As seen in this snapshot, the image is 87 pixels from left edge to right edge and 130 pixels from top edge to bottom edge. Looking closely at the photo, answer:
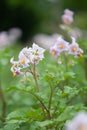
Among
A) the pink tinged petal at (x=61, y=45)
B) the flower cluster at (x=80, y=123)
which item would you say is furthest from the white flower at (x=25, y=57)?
the flower cluster at (x=80, y=123)

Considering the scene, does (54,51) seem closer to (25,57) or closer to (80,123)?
(25,57)

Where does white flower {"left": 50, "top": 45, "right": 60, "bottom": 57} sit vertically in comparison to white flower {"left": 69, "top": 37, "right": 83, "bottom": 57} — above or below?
above

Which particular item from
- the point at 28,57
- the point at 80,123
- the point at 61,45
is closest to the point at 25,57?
the point at 28,57

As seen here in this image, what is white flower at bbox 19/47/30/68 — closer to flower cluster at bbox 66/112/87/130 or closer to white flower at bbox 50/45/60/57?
white flower at bbox 50/45/60/57

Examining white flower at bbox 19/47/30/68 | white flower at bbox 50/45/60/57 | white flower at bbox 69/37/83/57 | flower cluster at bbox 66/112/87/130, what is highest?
white flower at bbox 50/45/60/57

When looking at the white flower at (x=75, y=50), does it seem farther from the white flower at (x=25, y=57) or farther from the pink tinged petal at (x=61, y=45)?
the white flower at (x=25, y=57)

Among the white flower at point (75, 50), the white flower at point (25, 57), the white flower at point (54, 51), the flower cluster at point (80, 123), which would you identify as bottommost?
the flower cluster at point (80, 123)

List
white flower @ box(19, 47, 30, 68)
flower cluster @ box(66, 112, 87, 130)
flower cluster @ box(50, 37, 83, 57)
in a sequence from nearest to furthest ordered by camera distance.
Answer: flower cluster @ box(66, 112, 87, 130) < white flower @ box(19, 47, 30, 68) < flower cluster @ box(50, 37, 83, 57)

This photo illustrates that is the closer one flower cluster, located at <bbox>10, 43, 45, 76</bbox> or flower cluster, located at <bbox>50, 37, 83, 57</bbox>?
flower cluster, located at <bbox>10, 43, 45, 76</bbox>

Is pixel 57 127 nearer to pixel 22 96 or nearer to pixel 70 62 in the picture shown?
pixel 70 62

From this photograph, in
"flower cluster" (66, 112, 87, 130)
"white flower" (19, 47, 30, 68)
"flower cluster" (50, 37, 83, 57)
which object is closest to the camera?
"flower cluster" (66, 112, 87, 130)

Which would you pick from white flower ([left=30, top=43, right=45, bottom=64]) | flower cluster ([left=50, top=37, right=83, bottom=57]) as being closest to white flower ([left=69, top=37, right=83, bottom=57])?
flower cluster ([left=50, top=37, right=83, bottom=57])

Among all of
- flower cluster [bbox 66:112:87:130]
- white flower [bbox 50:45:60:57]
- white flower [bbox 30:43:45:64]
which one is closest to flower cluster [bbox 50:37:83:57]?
white flower [bbox 50:45:60:57]
